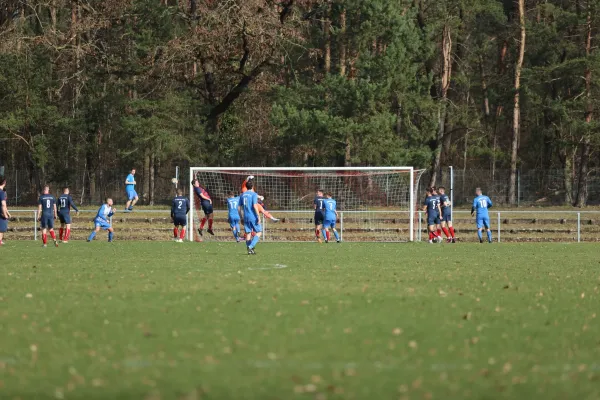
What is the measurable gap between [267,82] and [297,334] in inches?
1571

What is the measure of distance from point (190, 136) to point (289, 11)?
7.48 metres

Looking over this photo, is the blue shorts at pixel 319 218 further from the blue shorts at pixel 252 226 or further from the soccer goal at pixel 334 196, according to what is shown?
the blue shorts at pixel 252 226

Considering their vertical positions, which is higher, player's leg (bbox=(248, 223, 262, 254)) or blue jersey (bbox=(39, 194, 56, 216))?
blue jersey (bbox=(39, 194, 56, 216))

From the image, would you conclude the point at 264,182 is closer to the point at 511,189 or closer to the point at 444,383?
the point at 511,189

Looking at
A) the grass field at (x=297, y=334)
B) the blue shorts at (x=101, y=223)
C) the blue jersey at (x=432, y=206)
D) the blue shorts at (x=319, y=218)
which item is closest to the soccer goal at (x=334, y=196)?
the blue shorts at (x=319, y=218)

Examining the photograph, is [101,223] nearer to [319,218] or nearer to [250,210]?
[319,218]

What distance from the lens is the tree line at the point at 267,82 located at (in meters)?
43.8

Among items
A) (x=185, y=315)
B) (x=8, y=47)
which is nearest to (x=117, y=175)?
(x=8, y=47)

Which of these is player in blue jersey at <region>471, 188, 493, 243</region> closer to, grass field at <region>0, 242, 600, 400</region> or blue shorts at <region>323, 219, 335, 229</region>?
blue shorts at <region>323, 219, 335, 229</region>

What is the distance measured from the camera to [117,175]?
4666cm

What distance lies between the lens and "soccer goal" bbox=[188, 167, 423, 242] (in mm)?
37531

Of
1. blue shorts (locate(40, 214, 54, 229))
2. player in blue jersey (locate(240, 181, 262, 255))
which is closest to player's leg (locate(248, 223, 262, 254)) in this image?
player in blue jersey (locate(240, 181, 262, 255))

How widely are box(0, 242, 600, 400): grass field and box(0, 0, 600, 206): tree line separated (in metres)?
25.9

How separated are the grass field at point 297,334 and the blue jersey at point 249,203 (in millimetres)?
4244
